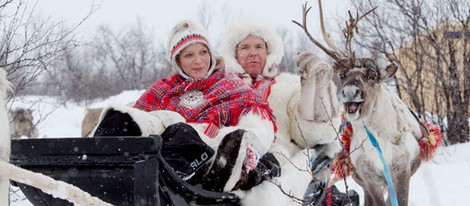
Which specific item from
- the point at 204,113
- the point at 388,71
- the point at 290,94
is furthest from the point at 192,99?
the point at 388,71

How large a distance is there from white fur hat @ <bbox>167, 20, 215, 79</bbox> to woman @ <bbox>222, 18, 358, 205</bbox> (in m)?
0.84

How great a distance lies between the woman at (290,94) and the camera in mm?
3689

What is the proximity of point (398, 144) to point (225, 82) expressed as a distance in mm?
2519

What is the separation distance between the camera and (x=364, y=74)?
490cm

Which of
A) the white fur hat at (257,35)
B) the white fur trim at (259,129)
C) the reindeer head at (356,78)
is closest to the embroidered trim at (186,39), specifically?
the white fur trim at (259,129)

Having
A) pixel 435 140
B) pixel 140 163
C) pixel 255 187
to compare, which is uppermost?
pixel 140 163

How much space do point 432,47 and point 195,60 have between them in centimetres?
850

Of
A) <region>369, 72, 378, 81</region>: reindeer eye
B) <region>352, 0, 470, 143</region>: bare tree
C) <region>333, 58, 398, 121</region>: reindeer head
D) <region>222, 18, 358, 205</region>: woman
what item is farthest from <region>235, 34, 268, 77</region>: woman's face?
<region>352, 0, 470, 143</region>: bare tree

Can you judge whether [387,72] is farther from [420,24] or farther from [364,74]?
[420,24]

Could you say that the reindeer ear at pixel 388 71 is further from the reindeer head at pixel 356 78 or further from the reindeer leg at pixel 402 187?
the reindeer leg at pixel 402 187

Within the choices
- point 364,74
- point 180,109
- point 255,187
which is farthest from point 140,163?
point 364,74

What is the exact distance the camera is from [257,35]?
4.68m

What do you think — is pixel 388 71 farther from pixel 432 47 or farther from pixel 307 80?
pixel 432 47

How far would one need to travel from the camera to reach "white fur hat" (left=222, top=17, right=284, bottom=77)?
4660 mm
